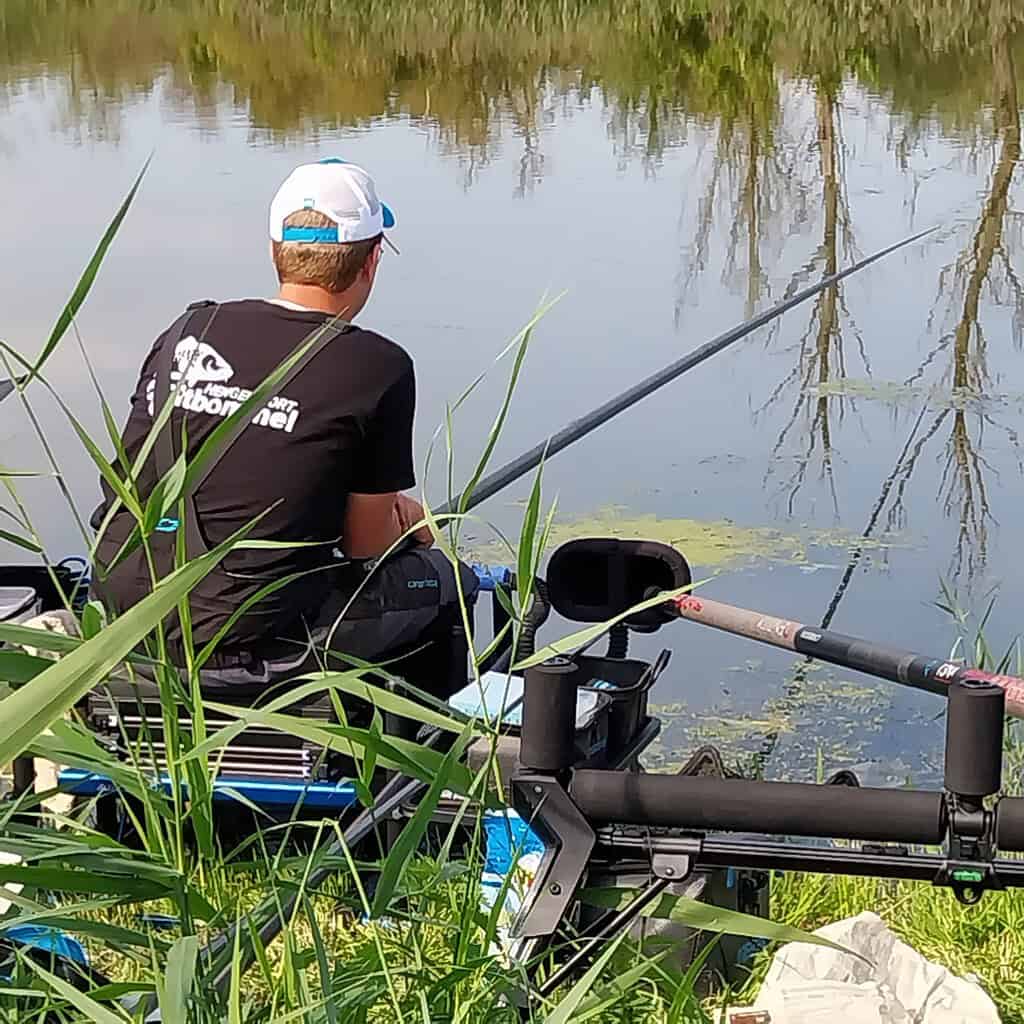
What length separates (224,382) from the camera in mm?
2189

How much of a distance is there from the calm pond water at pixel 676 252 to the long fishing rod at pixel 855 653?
827mm

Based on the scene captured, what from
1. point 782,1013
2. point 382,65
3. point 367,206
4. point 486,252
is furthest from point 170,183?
point 782,1013

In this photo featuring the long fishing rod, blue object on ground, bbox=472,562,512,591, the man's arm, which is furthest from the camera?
blue object on ground, bbox=472,562,512,591

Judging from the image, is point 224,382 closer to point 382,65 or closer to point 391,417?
point 391,417

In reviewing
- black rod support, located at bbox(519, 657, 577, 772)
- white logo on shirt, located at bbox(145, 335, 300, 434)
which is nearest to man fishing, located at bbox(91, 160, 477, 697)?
white logo on shirt, located at bbox(145, 335, 300, 434)

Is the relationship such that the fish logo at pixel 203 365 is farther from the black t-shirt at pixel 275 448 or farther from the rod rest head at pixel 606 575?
the rod rest head at pixel 606 575

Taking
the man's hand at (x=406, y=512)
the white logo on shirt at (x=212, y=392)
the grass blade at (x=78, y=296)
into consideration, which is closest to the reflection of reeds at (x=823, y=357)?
the man's hand at (x=406, y=512)

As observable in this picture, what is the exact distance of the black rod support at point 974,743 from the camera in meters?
1.27

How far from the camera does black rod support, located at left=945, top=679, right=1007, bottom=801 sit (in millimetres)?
1274

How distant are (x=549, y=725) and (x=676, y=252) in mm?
5137

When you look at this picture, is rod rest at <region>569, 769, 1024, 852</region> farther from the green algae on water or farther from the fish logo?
the green algae on water

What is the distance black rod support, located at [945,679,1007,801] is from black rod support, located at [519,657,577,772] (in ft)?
0.87

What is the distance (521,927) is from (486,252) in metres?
4.96

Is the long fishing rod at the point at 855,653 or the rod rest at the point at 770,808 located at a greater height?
the rod rest at the point at 770,808
